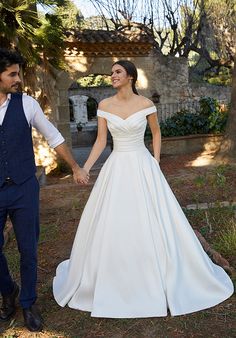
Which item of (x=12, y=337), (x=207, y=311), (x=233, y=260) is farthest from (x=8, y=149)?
(x=233, y=260)

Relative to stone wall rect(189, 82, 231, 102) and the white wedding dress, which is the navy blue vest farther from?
stone wall rect(189, 82, 231, 102)

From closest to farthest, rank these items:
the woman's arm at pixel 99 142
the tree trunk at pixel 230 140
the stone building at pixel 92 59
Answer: the woman's arm at pixel 99 142, the tree trunk at pixel 230 140, the stone building at pixel 92 59

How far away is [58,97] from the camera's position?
1267 cm

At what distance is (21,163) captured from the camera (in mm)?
2633

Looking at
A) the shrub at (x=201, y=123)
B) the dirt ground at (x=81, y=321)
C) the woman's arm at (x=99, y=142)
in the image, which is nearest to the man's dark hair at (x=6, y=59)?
the woman's arm at (x=99, y=142)

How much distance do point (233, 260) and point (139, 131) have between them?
1597mm

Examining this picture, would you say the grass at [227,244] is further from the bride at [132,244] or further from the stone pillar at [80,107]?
the stone pillar at [80,107]

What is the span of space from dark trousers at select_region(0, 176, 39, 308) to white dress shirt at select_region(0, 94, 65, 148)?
1.02 feet

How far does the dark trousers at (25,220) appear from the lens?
2.66m

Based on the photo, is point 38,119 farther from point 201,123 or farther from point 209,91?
point 209,91

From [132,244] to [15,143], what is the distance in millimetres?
1223

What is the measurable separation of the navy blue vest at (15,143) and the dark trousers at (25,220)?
0.26 feet

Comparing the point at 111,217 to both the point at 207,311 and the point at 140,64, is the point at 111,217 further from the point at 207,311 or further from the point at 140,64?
the point at 140,64

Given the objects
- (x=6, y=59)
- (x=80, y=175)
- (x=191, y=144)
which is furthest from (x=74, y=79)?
(x=6, y=59)
